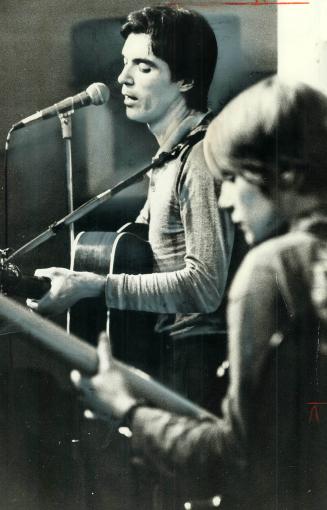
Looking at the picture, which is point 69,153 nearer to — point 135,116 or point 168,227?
point 135,116

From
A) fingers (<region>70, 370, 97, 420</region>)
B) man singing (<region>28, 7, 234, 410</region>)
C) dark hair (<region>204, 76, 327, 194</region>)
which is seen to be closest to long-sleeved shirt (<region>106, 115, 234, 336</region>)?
man singing (<region>28, 7, 234, 410</region>)

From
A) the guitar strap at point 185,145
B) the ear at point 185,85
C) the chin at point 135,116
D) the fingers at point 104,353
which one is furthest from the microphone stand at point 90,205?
the fingers at point 104,353

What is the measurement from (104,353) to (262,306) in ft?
2.10

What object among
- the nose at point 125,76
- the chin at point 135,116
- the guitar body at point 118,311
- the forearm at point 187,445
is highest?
the nose at point 125,76

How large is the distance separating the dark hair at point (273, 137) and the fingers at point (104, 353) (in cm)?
77

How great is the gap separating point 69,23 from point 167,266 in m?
1.02

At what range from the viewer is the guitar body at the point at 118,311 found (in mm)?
3059

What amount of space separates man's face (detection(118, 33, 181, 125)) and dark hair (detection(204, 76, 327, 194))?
0.71 ft

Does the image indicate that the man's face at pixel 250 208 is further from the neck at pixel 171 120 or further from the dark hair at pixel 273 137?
the neck at pixel 171 120

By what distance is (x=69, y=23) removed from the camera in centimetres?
307

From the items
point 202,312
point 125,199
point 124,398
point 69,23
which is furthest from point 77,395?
point 69,23

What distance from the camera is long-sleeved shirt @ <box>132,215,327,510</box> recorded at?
3.06 meters

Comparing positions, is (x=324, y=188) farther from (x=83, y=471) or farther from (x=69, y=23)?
(x=83, y=471)

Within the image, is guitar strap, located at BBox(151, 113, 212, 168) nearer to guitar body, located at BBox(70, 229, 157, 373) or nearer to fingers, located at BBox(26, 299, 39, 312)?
guitar body, located at BBox(70, 229, 157, 373)
